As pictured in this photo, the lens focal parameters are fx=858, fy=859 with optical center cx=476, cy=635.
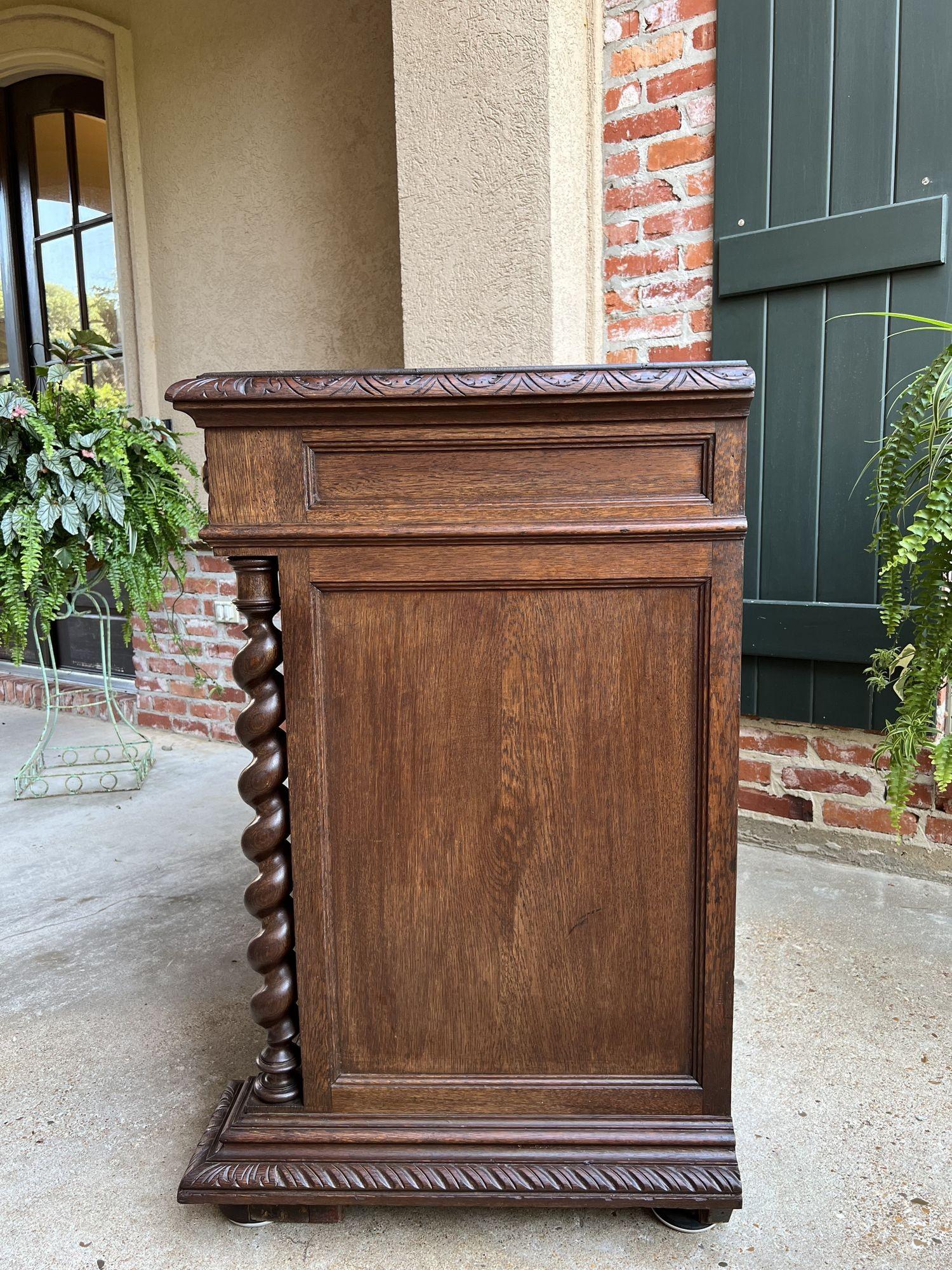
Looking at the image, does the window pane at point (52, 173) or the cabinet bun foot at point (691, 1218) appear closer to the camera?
the cabinet bun foot at point (691, 1218)

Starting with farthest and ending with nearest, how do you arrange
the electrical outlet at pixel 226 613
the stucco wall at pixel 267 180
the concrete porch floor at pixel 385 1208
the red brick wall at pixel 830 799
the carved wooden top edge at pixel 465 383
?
the electrical outlet at pixel 226 613, the stucco wall at pixel 267 180, the red brick wall at pixel 830 799, the concrete porch floor at pixel 385 1208, the carved wooden top edge at pixel 465 383

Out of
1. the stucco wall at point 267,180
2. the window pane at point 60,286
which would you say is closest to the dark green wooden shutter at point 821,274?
the stucco wall at point 267,180

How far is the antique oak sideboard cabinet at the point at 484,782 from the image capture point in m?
1.02

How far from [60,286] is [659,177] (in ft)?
10.1

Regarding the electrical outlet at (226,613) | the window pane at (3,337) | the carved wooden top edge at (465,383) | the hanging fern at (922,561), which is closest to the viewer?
the carved wooden top edge at (465,383)

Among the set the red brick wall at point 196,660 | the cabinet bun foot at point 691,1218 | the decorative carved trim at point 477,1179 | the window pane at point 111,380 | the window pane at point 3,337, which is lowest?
the cabinet bun foot at point 691,1218

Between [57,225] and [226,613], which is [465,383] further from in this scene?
[57,225]

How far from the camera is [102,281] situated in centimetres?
389

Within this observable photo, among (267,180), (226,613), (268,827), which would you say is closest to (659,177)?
(267,180)

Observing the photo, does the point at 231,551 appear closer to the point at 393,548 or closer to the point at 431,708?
the point at 393,548

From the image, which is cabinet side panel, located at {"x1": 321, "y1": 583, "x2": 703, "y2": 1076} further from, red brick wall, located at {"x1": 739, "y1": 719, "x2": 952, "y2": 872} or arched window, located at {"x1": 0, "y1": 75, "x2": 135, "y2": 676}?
arched window, located at {"x1": 0, "y1": 75, "x2": 135, "y2": 676}

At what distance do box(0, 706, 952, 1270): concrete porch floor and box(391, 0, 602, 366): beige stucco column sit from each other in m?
1.54

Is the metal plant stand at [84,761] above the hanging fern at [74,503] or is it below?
below

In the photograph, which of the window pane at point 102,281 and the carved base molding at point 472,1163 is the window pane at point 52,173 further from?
the carved base molding at point 472,1163
